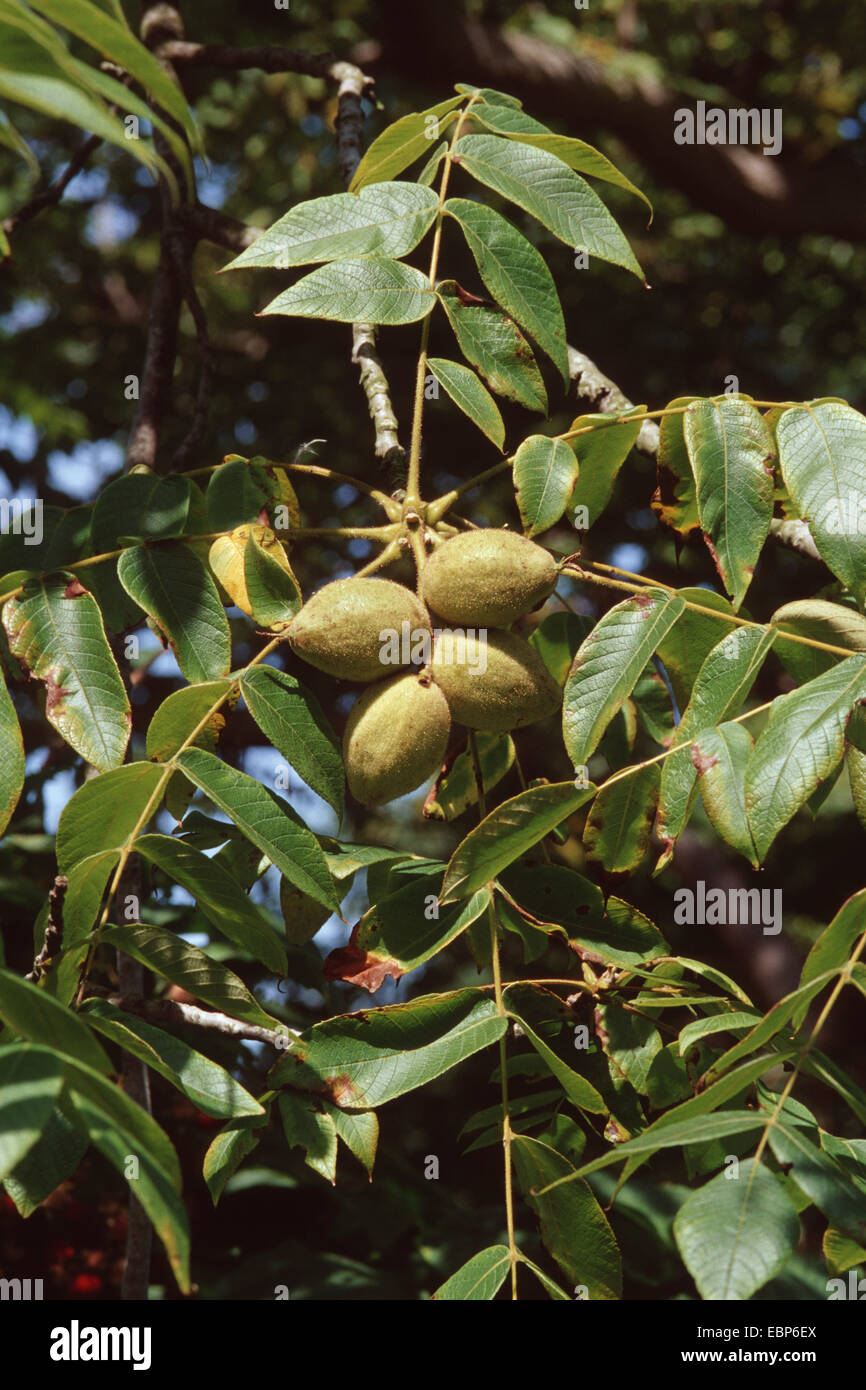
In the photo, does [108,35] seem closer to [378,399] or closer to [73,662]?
[73,662]

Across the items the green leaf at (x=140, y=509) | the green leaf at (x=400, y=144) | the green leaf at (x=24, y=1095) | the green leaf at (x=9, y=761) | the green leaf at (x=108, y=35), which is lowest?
the green leaf at (x=24, y=1095)

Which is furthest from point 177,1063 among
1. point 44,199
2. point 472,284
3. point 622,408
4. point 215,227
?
point 472,284

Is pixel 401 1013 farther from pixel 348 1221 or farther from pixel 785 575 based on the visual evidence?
pixel 785 575

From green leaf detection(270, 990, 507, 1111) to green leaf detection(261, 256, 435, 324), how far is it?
954mm

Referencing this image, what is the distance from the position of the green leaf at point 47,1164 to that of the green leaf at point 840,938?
0.86m

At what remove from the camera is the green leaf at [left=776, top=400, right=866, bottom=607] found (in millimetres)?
1522

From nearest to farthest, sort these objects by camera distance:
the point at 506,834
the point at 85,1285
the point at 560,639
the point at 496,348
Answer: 1. the point at 506,834
2. the point at 496,348
3. the point at 560,639
4. the point at 85,1285

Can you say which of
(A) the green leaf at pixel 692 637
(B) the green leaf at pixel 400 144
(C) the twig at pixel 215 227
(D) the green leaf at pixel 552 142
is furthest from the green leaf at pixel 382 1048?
(C) the twig at pixel 215 227

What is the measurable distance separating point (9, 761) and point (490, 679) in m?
0.67

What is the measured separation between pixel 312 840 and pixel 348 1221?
1370 millimetres

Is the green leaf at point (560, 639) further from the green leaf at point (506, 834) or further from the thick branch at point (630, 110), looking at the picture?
the thick branch at point (630, 110)

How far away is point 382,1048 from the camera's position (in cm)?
146

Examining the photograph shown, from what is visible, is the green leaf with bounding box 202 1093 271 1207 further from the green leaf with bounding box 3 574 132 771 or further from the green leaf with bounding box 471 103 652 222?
the green leaf with bounding box 471 103 652 222

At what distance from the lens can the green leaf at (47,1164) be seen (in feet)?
4.14
